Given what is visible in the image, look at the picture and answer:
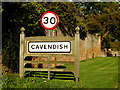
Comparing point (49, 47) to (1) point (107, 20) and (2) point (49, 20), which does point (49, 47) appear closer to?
(2) point (49, 20)

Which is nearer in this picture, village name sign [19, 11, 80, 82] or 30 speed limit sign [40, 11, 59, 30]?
village name sign [19, 11, 80, 82]

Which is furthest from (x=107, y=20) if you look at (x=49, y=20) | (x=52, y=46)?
(x=52, y=46)

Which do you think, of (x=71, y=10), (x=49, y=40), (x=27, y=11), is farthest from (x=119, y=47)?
(x=49, y=40)

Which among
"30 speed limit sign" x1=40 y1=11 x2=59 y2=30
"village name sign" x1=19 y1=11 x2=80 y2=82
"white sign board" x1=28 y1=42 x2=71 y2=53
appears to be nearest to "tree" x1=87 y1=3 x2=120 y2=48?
"30 speed limit sign" x1=40 y1=11 x2=59 y2=30

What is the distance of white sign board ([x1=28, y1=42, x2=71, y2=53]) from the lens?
8391 mm

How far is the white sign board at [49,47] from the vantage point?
839 centimetres

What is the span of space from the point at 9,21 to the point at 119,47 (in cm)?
3091

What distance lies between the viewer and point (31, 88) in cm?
698

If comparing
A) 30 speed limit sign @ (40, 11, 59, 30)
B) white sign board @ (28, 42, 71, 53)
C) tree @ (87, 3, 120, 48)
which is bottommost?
white sign board @ (28, 42, 71, 53)

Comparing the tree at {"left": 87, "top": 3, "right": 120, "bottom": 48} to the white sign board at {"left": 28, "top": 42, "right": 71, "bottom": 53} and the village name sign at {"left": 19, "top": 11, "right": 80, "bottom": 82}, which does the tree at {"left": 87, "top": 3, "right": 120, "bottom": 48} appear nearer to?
the village name sign at {"left": 19, "top": 11, "right": 80, "bottom": 82}

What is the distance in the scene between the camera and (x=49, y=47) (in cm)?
847

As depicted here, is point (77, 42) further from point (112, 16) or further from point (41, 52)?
point (112, 16)

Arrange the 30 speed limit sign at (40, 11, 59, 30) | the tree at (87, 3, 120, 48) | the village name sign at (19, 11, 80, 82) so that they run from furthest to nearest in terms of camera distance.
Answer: the tree at (87, 3, 120, 48) → the 30 speed limit sign at (40, 11, 59, 30) → the village name sign at (19, 11, 80, 82)

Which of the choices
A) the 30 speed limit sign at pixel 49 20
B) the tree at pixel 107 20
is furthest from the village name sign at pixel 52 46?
the tree at pixel 107 20
